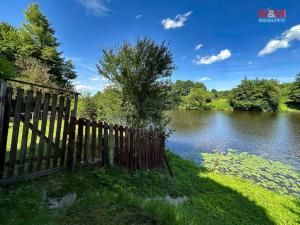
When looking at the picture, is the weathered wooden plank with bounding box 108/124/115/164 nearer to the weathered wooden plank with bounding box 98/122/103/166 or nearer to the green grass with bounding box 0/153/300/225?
the weathered wooden plank with bounding box 98/122/103/166

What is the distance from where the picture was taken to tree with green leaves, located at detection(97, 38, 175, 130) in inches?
415

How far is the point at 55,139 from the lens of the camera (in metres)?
4.51

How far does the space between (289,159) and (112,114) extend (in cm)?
1296

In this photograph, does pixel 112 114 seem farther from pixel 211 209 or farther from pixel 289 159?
pixel 289 159

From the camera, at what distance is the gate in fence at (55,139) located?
3689 mm

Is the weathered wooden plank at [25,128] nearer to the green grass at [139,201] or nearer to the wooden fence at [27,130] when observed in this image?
the wooden fence at [27,130]

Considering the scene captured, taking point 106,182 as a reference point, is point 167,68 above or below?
above

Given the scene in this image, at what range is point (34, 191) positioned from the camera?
142 inches

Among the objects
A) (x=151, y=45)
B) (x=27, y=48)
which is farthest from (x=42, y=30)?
(x=151, y=45)

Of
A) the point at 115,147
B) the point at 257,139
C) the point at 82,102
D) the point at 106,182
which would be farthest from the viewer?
the point at 257,139

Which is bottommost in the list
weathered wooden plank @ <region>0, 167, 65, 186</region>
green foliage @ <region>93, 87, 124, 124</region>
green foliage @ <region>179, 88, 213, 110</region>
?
weathered wooden plank @ <region>0, 167, 65, 186</region>

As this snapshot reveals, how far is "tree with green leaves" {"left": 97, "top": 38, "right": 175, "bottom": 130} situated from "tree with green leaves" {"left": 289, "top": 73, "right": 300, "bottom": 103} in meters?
67.2

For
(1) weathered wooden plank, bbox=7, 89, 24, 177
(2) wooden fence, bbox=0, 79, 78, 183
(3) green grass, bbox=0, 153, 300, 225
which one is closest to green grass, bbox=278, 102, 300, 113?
(3) green grass, bbox=0, 153, 300, 225

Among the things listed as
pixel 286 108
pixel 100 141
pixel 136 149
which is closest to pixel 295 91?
pixel 286 108
